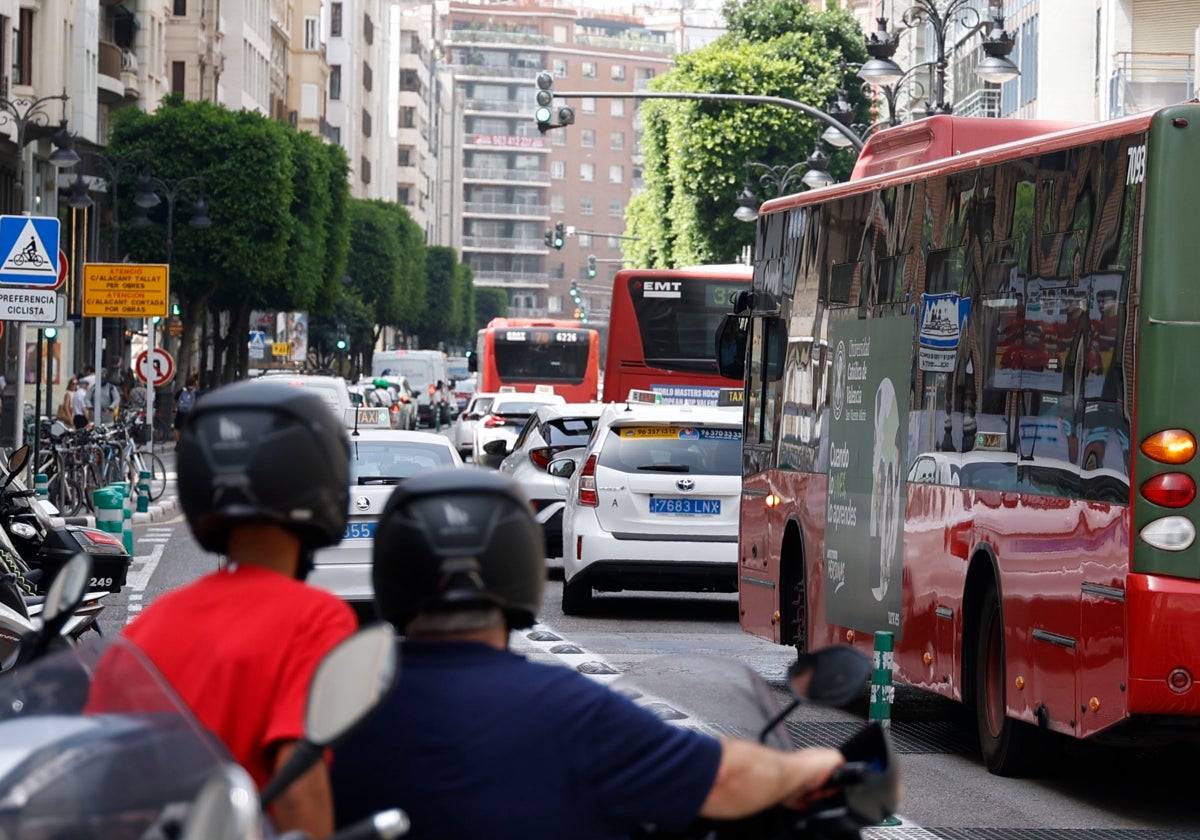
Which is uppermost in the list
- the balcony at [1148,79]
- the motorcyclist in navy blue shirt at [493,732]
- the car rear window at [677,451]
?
the balcony at [1148,79]

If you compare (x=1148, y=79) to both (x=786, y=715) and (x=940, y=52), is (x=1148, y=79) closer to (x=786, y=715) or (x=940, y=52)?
(x=940, y=52)

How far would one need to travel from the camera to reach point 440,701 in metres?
3.69

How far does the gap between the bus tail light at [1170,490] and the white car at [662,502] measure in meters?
9.59

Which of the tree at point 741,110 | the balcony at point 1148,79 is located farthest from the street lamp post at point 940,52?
the tree at point 741,110

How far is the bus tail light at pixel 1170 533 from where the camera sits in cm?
926

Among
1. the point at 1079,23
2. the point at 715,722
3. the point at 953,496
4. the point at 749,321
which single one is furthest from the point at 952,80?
the point at 715,722

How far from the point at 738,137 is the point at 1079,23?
69.3ft

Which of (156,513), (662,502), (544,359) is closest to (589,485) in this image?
(662,502)

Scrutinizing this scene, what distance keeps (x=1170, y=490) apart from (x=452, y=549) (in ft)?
19.7

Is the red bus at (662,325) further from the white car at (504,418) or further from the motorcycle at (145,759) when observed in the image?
the motorcycle at (145,759)

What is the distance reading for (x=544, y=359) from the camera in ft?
196

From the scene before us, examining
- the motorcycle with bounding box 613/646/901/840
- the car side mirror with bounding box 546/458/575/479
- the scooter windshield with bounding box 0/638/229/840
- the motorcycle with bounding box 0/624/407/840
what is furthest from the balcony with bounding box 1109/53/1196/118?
the motorcycle with bounding box 0/624/407/840

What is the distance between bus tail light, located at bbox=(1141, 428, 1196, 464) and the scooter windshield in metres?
6.32

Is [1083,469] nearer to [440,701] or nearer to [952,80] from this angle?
[440,701]
